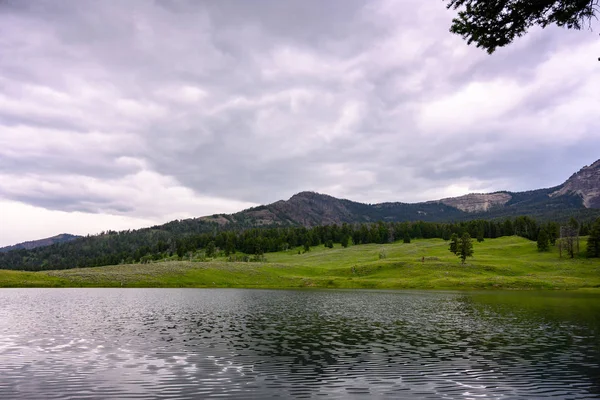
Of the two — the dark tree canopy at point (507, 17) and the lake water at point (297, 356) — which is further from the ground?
the dark tree canopy at point (507, 17)

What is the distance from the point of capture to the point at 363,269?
142500 mm

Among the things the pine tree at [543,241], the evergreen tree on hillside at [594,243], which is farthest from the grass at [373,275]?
the pine tree at [543,241]

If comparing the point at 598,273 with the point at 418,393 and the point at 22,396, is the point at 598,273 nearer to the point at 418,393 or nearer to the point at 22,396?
the point at 418,393

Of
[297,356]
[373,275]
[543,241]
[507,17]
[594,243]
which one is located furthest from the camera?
[543,241]

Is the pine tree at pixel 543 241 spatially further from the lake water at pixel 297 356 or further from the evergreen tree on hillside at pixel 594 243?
the lake water at pixel 297 356

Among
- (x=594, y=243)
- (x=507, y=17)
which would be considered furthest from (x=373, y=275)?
(x=507, y=17)

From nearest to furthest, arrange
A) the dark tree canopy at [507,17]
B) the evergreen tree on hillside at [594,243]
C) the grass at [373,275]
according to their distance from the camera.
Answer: the dark tree canopy at [507,17] → the grass at [373,275] → the evergreen tree on hillside at [594,243]

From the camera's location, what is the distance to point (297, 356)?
27.5 metres

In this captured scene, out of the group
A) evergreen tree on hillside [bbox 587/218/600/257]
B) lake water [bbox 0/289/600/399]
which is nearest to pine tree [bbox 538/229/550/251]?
evergreen tree on hillside [bbox 587/218/600/257]

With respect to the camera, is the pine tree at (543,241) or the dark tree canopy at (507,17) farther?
the pine tree at (543,241)

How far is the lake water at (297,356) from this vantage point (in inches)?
792

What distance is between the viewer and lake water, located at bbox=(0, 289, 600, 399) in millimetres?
20109

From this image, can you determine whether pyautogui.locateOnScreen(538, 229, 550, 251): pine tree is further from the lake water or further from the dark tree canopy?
A: the dark tree canopy

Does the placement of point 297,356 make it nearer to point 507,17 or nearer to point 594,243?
point 507,17
